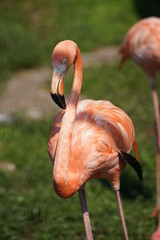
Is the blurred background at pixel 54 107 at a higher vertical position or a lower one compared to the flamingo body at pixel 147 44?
lower

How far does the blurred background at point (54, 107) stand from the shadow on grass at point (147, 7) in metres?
0.02

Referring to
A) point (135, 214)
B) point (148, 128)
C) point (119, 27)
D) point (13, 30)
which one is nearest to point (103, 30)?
point (119, 27)

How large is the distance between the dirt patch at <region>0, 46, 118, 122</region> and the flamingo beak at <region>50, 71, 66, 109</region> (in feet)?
11.5

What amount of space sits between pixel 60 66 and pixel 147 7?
27.4 ft

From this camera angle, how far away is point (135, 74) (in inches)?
318

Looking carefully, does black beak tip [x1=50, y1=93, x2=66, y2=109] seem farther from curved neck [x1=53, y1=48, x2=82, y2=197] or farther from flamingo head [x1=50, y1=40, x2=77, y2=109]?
curved neck [x1=53, y1=48, x2=82, y2=197]

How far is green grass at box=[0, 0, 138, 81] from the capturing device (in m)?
8.44

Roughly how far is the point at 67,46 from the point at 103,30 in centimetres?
712

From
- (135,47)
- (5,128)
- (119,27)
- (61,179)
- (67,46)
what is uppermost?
(67,46)

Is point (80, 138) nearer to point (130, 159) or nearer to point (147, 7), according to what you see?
point (130, 159)

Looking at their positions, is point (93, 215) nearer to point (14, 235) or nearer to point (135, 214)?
point (135, 214)

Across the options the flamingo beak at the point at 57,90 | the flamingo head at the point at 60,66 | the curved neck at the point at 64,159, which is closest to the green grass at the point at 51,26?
the curved neck at the point at 64,159

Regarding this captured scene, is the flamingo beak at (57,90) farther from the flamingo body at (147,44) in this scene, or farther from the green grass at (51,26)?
the green grass at (51,26)

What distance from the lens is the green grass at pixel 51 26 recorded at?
8438 millimetres
